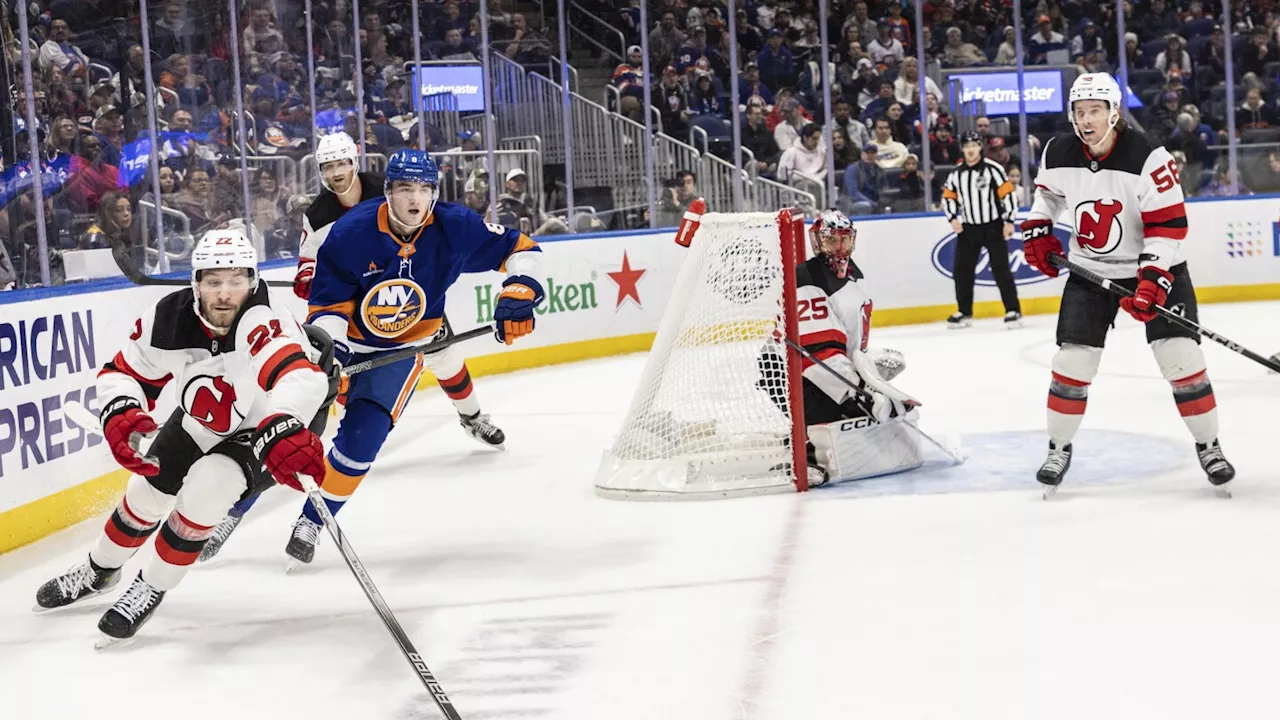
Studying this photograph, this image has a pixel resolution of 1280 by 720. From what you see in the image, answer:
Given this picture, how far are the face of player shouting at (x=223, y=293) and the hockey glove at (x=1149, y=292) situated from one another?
7.59 feet

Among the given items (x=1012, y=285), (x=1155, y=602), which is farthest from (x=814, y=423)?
(x=1012, y=285)

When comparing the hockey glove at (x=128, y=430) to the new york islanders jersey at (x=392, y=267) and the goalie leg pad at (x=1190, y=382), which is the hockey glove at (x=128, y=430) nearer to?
the new york islanders jersey at (x=392, y=267)

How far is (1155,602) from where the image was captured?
319cm

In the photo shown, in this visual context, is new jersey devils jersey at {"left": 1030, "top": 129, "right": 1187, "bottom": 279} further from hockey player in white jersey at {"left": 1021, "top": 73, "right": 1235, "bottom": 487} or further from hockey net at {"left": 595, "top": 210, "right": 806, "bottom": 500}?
hockey net at {"left": 595, "top": 210, "right": 806, "bottom": 500}

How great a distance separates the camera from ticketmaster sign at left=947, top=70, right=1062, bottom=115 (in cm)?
1000

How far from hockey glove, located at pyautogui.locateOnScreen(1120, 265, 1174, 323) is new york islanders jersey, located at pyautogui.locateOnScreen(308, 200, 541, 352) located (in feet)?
5.36

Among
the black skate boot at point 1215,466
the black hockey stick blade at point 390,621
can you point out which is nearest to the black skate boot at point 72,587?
the black hockey stick blade at point 390,621

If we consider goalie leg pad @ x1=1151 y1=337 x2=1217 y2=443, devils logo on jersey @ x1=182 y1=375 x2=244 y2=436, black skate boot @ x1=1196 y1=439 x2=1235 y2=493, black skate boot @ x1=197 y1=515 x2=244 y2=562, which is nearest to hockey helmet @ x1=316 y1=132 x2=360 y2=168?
black skate boot @ x1=197 y1=515 x2=244 y2=562

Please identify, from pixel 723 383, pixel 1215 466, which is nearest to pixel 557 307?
pixel 723 383

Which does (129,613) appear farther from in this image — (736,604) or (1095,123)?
(1095,123)

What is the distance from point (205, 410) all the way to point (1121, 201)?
8.36 ft

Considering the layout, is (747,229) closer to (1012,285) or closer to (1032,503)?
(1032,503)

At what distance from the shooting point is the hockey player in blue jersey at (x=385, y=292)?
386 cm

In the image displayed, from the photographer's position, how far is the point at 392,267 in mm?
3957
